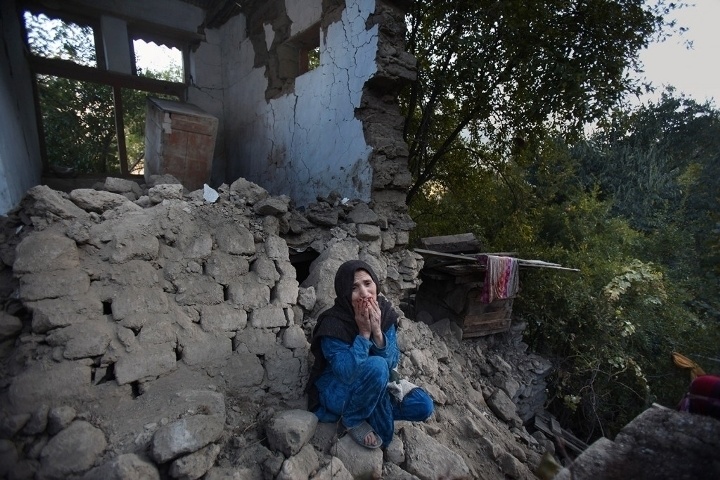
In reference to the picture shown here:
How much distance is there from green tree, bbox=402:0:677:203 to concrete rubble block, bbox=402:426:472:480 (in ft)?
15.3

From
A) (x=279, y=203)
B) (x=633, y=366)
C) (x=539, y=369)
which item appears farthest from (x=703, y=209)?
(x=279, y=203)

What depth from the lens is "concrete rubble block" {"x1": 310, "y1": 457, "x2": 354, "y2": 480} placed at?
6.26 feet

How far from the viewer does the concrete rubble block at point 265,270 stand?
287 centimetres

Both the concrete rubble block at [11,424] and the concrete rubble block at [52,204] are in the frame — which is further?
the concrete rubble block at [52,204]

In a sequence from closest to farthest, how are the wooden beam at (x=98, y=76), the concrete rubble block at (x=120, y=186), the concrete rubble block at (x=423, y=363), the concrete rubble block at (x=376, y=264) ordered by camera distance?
the concrete rubble block at (x=120, y=186) < the concrete rubble block at (x=423, y=363) < the concrete rubble block at (x=376, y=264) < the wooden beam at (x=98, y=76)

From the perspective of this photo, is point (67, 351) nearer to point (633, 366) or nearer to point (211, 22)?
point (211, 22)

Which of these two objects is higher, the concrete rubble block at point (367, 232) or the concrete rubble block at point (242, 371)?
the concrete rubble block at point (367, 232)

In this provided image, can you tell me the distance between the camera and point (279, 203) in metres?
3.18

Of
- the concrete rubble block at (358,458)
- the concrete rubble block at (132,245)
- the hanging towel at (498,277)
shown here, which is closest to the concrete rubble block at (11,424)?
the concrete rubble block at (132,245)

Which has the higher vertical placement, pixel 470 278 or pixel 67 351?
pixel 67 351

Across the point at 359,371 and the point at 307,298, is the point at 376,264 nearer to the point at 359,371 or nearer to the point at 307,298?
the point at 307,298

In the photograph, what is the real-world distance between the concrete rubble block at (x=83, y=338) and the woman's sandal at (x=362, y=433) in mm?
1568

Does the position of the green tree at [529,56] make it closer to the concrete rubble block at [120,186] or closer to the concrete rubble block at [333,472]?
the concrete rubble block at [120,186]

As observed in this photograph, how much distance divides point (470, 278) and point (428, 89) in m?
3.25
